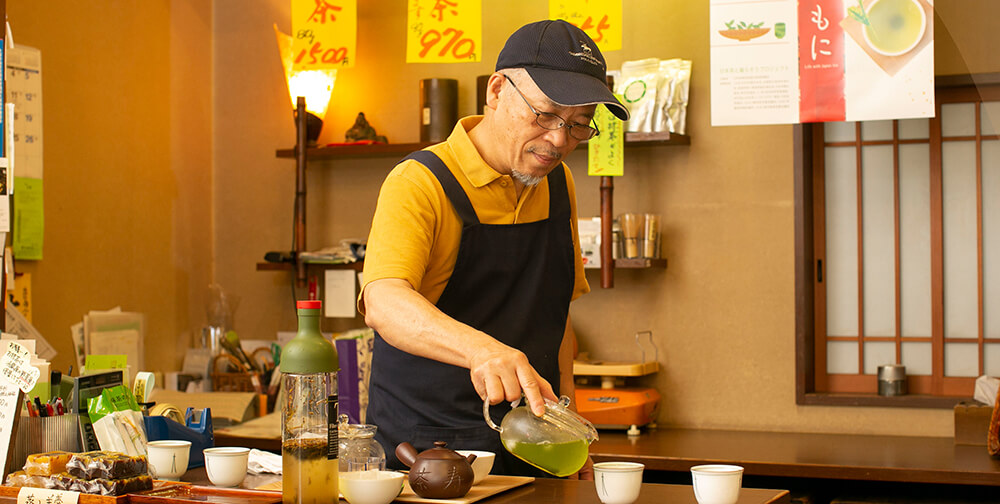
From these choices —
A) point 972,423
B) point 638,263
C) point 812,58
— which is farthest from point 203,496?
point 972,423

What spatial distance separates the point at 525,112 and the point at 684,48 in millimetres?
2176

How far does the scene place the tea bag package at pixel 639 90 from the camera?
394cm

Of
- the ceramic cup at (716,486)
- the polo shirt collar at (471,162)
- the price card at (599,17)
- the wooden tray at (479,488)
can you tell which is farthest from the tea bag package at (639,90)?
the ceramic cup at (716,486)

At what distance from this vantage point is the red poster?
11.6ft

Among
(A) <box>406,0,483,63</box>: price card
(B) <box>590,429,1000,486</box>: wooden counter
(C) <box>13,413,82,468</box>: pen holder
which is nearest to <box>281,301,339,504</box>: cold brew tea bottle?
(C) <box>13,413,82,468</box>: pen holder

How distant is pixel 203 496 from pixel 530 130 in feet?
3.13

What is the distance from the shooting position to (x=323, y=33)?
4160 millimetres

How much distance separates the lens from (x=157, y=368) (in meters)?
4.36

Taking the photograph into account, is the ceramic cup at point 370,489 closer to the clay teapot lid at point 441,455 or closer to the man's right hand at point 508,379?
the clay teapot lid at point 441,455

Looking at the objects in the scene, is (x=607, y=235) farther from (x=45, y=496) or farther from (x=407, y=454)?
(x=45, y=496)

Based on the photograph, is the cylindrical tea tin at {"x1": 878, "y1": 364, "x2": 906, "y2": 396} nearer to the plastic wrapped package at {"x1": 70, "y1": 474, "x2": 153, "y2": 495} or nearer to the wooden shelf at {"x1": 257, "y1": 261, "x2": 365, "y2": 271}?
the wooden shelf at {"x1": 257, "y1": 261, "x2": 365, "y2": 271}

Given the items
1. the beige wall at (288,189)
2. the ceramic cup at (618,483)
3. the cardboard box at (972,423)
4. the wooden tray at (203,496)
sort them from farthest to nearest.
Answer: the beige wall at (288,189), the cardboard box at (972,423), the wooden tray at (203,496), the ceramic cup at (618,483)

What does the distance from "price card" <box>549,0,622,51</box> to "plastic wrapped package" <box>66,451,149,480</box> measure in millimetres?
2342

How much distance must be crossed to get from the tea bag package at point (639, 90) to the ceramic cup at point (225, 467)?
7.98 feet
